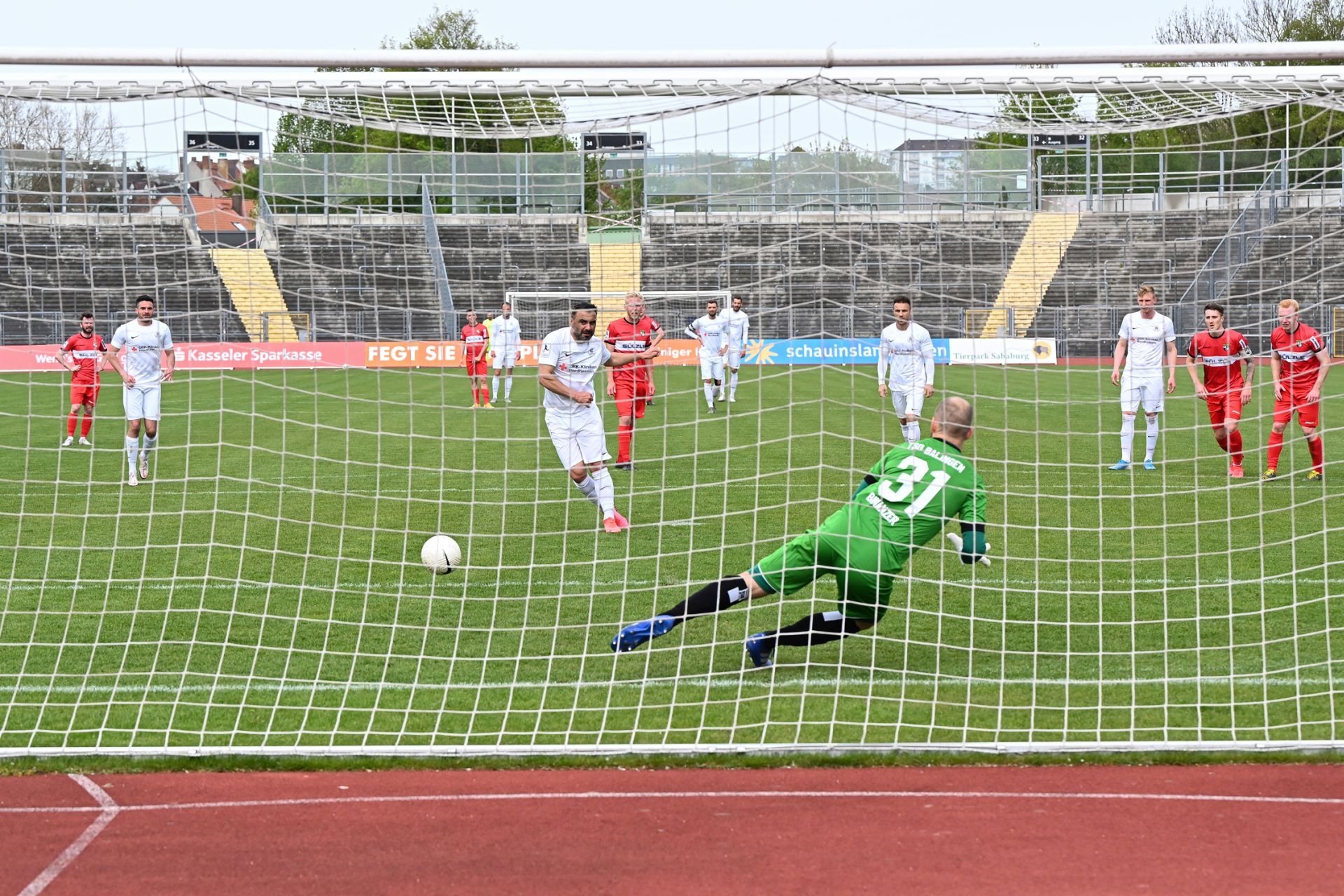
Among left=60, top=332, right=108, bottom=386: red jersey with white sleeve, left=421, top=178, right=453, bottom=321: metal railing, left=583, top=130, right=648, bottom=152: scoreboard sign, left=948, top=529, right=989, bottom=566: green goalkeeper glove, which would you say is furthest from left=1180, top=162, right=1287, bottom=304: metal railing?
left=60, top=332, right=108, bottom=386: red jersey with white sleeve

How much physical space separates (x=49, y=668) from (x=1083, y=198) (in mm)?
6536

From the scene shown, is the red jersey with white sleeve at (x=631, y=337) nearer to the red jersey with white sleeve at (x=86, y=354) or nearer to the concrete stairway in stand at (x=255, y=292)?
the concrete stairway in stand at (x=255, y=292)

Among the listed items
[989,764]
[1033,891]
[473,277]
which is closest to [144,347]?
[473,277]

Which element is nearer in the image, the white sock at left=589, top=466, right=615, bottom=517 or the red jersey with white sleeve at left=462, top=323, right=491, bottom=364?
the white sock at left=589, top=466, right=615, bottom=517

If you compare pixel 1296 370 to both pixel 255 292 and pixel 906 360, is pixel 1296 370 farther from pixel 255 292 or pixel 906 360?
pixel 255 292

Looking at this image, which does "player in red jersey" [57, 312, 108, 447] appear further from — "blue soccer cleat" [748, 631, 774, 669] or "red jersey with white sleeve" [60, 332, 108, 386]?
"blue soccer cleat" [748, 631, 774, 669]

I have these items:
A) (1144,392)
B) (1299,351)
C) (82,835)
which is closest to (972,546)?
(82,835)

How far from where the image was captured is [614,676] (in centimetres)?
692

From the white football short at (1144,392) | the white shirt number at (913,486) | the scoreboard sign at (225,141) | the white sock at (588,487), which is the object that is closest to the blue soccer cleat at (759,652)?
the white shirt number at (913,486)

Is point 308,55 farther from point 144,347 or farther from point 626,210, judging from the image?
point 144,347

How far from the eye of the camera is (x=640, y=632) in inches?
263

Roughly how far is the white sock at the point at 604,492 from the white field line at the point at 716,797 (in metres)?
5.14

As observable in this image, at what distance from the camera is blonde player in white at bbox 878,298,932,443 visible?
1260 cm

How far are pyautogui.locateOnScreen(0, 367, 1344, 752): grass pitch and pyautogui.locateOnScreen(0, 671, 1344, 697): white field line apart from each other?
21mm
